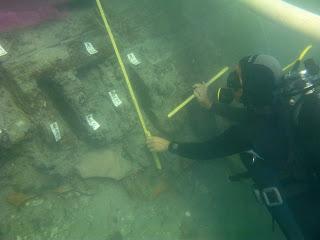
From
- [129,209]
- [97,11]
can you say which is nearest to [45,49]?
[97,11]

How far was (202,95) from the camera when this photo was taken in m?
4.50

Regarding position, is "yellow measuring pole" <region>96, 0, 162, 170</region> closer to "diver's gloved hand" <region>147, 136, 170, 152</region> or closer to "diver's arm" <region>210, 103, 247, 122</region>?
"diver's gloved hand" <region>147, 136, 170, 152</region>

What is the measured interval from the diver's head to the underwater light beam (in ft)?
7.46

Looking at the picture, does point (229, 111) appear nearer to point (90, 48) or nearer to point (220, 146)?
point (220, 146)

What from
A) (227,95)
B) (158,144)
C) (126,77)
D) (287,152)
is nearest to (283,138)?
(287,152)

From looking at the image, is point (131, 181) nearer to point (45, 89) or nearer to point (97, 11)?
point (45, 89)

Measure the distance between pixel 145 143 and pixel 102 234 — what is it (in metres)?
1.45

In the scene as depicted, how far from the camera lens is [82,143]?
4551 mm

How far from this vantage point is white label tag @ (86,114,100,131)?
4.34 metres

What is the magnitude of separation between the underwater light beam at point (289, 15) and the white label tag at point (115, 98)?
9.45 ft

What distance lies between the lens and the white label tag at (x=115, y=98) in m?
4.50

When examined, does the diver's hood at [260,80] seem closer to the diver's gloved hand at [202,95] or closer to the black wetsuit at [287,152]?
the black wetsuit at [287,152]

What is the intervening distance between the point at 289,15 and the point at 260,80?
9.06ft

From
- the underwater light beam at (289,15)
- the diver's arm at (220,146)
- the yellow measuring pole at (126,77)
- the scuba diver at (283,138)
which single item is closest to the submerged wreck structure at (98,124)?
the yellow measuring pole at (126,77)
